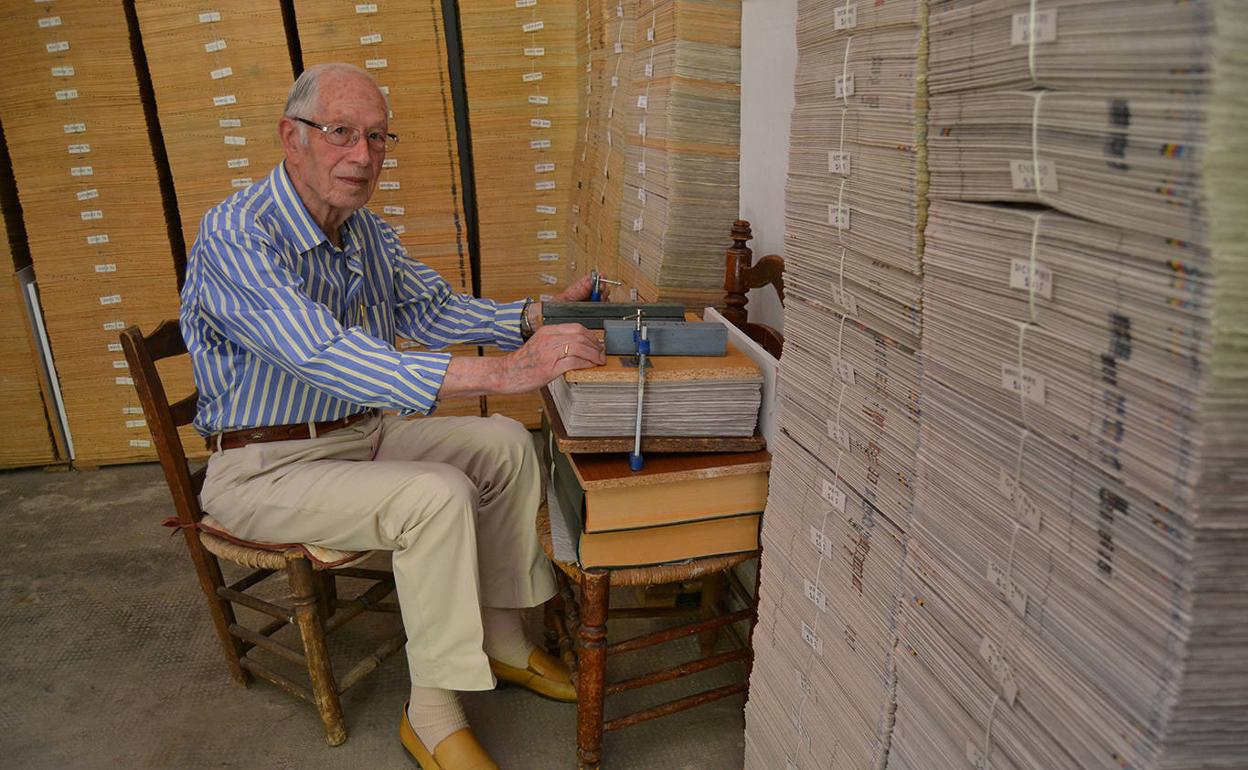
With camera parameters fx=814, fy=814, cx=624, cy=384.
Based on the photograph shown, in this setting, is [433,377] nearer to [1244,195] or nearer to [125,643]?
[1244,195]

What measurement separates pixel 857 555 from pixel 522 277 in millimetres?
3357

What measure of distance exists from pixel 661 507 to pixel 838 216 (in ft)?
2.72

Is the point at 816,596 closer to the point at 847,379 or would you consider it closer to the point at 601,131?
the point at 847,379

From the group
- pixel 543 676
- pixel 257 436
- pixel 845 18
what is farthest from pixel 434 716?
pixel 845 18

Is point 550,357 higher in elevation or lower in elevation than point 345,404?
higher

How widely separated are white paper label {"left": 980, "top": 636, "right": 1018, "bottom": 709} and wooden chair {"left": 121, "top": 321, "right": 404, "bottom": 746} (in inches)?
66.0

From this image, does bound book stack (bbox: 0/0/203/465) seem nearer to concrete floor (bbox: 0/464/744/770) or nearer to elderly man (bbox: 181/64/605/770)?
concrete floor (bbox: 0/464/744/770)

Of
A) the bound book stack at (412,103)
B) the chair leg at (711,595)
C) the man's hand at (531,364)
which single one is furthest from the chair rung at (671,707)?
the bound book stack at (412,103)

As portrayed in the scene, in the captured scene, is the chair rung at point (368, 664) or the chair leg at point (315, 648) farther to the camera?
the chair rung at point (368, 664)

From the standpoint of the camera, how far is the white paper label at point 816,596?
158 centimetres

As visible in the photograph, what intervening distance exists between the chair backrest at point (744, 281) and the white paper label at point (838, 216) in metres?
0.78

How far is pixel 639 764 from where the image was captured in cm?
228

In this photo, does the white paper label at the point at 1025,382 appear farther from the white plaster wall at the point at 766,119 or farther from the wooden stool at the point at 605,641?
the white plaster wall at the point at 766,119

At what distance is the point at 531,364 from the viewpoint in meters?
1.89
